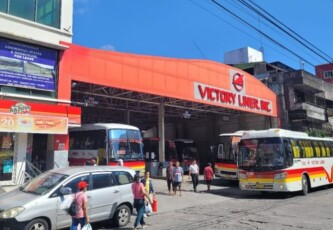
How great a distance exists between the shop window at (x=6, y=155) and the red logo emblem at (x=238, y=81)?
2047cm

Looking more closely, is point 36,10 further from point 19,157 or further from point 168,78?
point 168,78

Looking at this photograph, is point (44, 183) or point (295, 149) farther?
point (295, 149)

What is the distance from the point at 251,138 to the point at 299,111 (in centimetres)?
2186

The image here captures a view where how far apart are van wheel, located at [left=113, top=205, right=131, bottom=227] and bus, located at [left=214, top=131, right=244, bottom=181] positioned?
13447mm

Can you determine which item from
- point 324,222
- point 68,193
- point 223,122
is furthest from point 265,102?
point 68,193

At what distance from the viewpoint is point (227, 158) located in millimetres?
25109

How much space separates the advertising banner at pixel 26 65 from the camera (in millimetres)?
17375

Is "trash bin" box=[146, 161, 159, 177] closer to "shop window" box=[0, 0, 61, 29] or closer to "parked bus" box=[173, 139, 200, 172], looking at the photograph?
"parked bus" box=[173, 139, 200, 172]

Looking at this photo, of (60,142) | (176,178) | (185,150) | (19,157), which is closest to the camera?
(19,157)

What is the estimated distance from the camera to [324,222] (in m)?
11.6

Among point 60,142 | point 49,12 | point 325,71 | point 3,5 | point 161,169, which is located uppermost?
point 325,71

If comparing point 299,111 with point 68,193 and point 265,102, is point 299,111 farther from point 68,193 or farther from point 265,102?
point 68,193

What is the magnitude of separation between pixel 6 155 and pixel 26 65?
4163 millimetres

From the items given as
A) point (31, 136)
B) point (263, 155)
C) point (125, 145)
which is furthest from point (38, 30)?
point (263, 155)
